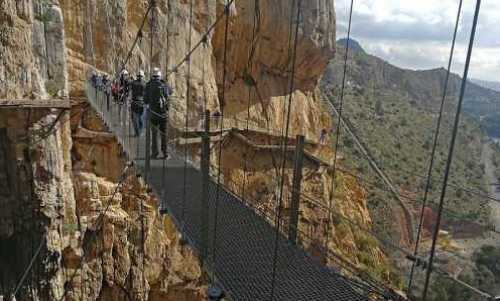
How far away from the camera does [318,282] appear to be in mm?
1652

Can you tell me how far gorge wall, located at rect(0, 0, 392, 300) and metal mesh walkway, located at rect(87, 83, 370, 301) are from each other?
2.21m

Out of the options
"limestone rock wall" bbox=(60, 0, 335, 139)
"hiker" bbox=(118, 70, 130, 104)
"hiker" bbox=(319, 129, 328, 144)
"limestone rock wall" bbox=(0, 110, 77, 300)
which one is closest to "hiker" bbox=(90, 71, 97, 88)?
"limestone rock wall" bbox=(60, 0, 335, 139)

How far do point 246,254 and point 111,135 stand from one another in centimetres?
490

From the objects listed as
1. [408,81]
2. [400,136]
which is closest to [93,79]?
[400,136]

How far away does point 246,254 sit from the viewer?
188cm

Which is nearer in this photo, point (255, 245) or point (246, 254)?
point (246, 254)

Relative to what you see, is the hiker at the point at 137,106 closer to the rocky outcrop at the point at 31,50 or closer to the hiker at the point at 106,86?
the hiker at the point at 106,86

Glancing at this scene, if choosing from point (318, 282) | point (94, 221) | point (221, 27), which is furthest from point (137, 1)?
point (318, 282)

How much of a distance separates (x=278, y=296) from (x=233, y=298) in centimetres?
17

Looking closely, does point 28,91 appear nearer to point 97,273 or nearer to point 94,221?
point 94,221

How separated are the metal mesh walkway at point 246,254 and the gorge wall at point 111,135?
7.27 feet

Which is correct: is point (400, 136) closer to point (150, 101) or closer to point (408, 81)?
point (150, 101)

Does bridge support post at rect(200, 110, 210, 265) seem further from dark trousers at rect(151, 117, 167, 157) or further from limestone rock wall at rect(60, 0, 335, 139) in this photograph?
limestone rock wall at rect(60, 0, 335, 139)

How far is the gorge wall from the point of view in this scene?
433cm
